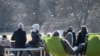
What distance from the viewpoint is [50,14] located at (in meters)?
57.8

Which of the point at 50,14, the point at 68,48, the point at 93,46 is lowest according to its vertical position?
the point at 50,14

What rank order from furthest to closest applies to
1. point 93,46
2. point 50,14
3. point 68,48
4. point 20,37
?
point 50,14
point 20,37
point 68,48
point 93,46

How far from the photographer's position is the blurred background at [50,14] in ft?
166

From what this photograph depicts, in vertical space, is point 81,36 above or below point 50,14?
above

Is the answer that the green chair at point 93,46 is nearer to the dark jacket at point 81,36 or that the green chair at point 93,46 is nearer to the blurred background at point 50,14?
the dark jacket at point 81,36

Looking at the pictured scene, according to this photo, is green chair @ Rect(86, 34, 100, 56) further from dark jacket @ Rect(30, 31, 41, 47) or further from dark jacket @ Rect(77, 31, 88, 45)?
dark jacket @ Rect(30, 31, 41, 47)

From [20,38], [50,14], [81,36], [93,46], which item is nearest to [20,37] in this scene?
[20,38]

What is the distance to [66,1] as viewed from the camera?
53.7 m

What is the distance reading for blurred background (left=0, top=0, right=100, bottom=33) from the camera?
50625 millimetres

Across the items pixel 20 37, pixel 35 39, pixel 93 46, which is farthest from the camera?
pixel 35 39

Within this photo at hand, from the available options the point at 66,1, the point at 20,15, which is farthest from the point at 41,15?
the point at 66,1

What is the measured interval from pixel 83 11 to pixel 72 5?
4.81 feet

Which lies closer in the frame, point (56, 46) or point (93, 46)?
point (93, 46)

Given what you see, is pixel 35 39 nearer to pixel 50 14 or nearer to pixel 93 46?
pixel 93 46
